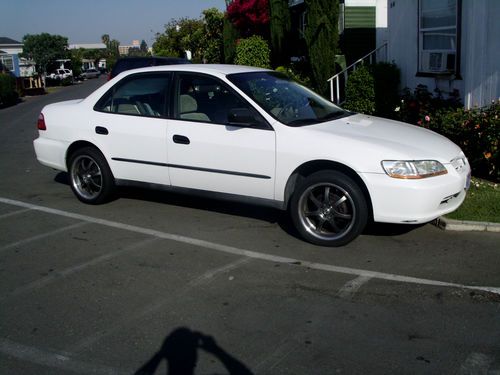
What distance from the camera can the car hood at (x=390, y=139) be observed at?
523 cm

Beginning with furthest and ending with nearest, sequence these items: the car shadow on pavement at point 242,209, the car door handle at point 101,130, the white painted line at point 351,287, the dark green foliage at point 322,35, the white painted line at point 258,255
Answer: the dark green foliage at point 322,35
the car door handle at point 101,130
the car shadow on pavement at point 242,209
the white painted line at point 258,255
the white painted line at point 351,287

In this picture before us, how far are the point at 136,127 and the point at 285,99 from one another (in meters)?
1.69

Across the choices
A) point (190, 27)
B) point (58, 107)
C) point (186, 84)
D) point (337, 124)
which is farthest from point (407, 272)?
point (190, 27)

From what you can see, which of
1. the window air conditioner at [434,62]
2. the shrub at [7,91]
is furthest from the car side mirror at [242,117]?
the shrub at [7,91]

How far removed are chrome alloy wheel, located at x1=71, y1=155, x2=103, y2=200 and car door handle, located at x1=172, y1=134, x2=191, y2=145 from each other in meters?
1.28

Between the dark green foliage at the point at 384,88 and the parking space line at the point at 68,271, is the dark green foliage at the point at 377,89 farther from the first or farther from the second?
the parking space line at the point at 68,271

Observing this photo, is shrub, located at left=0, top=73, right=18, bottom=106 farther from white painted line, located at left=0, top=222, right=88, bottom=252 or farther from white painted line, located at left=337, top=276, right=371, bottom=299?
white painted line, located at left=337, top=276, right=371, bottom=299

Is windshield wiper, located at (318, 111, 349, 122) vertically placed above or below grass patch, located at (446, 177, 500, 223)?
above

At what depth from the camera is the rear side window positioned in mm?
6500

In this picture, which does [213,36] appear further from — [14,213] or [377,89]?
[14,213]

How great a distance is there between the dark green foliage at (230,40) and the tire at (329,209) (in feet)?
61.0

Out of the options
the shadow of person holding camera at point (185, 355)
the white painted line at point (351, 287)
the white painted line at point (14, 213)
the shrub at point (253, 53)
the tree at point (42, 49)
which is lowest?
the shadow of person holding camera at point (185, 355)

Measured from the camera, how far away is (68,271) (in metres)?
5.06

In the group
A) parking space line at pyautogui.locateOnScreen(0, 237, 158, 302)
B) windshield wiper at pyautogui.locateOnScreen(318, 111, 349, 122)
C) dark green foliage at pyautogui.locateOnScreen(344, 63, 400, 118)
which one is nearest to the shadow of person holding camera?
parking space line at pyautogui.locateOnScreen(0, 237, 158, 302)
